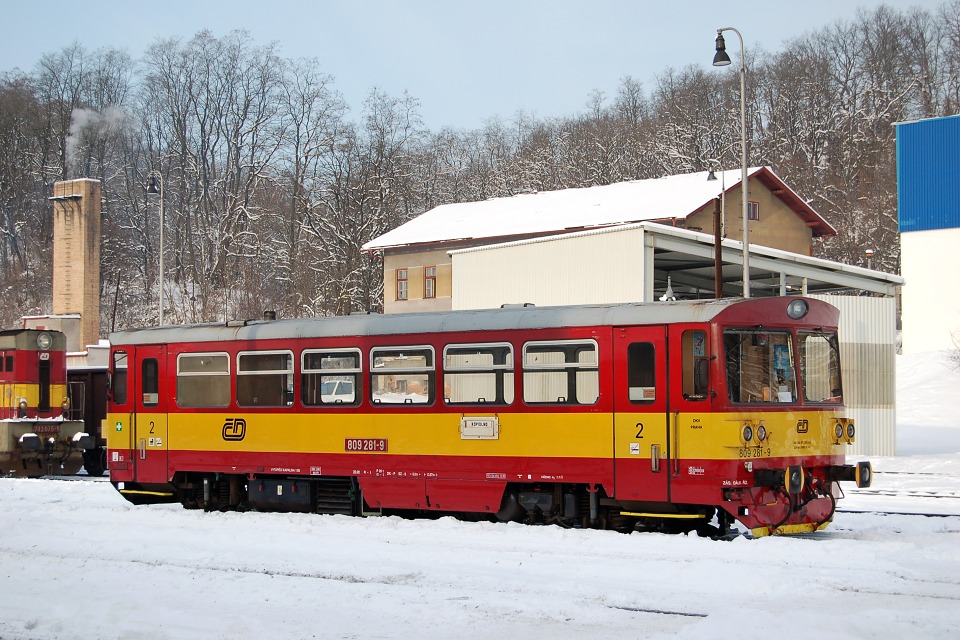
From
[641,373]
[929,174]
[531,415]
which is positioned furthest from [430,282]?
[641,373]

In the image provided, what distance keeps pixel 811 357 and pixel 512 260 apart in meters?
15.8

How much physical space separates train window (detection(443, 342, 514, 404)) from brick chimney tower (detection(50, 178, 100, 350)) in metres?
34.4

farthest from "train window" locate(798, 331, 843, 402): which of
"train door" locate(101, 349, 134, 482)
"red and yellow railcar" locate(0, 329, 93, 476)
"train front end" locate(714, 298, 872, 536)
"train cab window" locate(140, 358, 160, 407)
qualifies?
"red and yellow railcar" locate(0, 329, 93, 476)

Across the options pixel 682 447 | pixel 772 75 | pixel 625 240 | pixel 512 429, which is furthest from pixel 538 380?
pixel 772 75

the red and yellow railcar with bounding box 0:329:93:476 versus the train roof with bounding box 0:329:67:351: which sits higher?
the train roof with bounding box 0:329:67:351

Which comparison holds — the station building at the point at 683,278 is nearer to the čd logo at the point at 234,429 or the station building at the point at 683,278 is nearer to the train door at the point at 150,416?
the čd logo at the point at 234,429

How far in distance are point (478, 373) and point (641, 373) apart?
2344 millimetres

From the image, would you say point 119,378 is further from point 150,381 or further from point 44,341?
point 44,341

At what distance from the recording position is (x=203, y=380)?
17.1 meters

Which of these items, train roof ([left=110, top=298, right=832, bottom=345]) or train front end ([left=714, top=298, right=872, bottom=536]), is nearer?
train front end ([left=714, top=298, right=872, bottom=536])

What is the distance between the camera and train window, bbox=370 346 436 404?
49.2 feet

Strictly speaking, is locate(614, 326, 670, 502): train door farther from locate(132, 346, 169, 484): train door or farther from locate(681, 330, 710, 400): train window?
locate(132, 346, 169, 484): train door

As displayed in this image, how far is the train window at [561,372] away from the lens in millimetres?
13734

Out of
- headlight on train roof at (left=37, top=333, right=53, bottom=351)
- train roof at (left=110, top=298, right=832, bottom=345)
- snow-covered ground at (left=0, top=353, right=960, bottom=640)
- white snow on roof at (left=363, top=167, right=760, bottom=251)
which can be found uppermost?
white snow on roof at (left=363, top=167, right=760, bottom=251)
